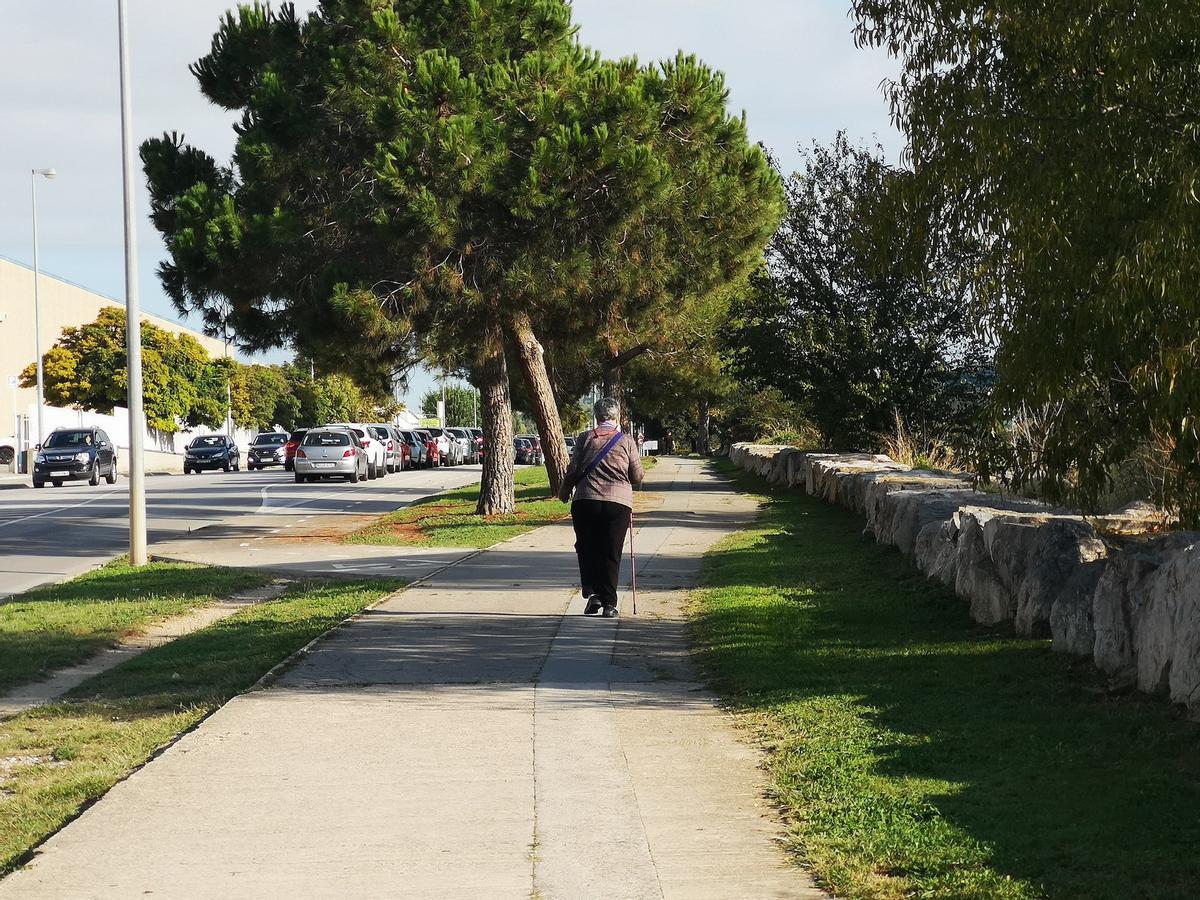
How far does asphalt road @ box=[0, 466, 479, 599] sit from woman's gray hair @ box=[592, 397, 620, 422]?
7.32m

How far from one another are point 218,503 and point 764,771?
2701cm

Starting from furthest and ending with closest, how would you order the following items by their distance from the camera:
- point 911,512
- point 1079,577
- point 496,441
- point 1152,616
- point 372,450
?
point 372,450 → point 496,441 → point 911,512 → point 1079,577 → point 1152,616

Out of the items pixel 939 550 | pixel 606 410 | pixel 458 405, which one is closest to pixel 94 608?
pixel 606 410

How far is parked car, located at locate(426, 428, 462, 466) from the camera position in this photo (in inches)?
2459

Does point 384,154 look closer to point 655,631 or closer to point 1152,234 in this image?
point 655,631

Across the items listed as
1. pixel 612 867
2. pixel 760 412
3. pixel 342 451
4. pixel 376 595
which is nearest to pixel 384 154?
pixel 376 595

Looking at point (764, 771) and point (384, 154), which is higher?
point (384, 154)

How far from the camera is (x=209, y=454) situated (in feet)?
189

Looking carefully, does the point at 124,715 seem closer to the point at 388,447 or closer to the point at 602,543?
the point at 602,543

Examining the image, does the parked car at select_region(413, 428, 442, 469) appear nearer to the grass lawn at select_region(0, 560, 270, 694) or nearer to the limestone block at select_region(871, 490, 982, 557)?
the grass lawn at select_region(0, 560, 270, 694)

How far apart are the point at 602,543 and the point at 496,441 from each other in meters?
14.0

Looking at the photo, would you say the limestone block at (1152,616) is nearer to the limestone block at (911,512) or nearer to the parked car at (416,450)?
the limestone block at (911,512)

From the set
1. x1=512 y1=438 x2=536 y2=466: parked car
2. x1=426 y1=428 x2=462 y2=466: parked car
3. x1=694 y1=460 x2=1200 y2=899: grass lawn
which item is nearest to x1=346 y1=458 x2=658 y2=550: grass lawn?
x1=694 y1=460 x2=1200 y2=899: grass lawn

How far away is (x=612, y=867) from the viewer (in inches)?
205
